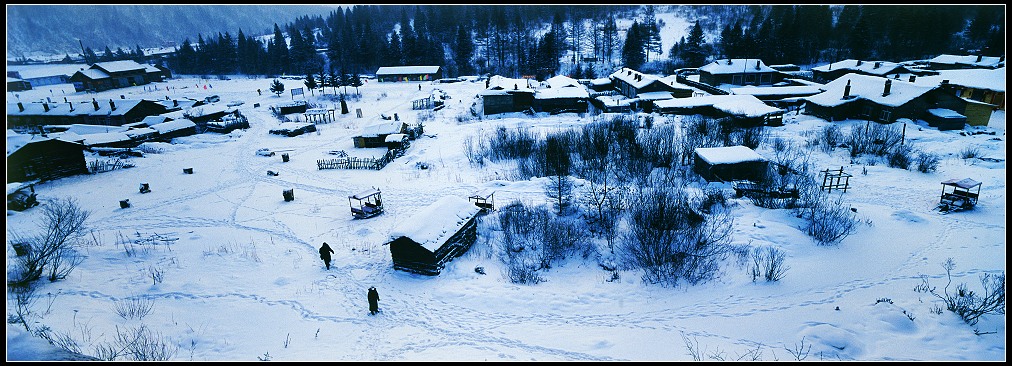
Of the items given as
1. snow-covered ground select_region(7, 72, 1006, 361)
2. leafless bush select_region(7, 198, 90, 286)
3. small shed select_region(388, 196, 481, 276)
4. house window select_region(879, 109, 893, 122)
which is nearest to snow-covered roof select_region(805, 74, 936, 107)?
house window select_region(879, 109, 893, 122)

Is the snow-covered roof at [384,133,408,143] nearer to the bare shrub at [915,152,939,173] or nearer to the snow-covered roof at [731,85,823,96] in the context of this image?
the bare shrub at [915,152,939,173]

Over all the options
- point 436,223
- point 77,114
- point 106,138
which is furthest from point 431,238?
point 77,114

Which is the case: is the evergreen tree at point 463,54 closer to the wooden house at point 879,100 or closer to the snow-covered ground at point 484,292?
the wooden house at point 879,100

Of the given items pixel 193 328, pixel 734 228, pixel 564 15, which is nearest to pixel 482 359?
Answer: pixel 193 328

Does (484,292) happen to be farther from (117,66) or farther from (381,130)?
(117,66)

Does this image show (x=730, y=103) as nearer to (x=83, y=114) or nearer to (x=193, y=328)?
(x=193, y=328)

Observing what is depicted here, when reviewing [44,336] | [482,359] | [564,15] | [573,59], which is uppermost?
[564,15]
